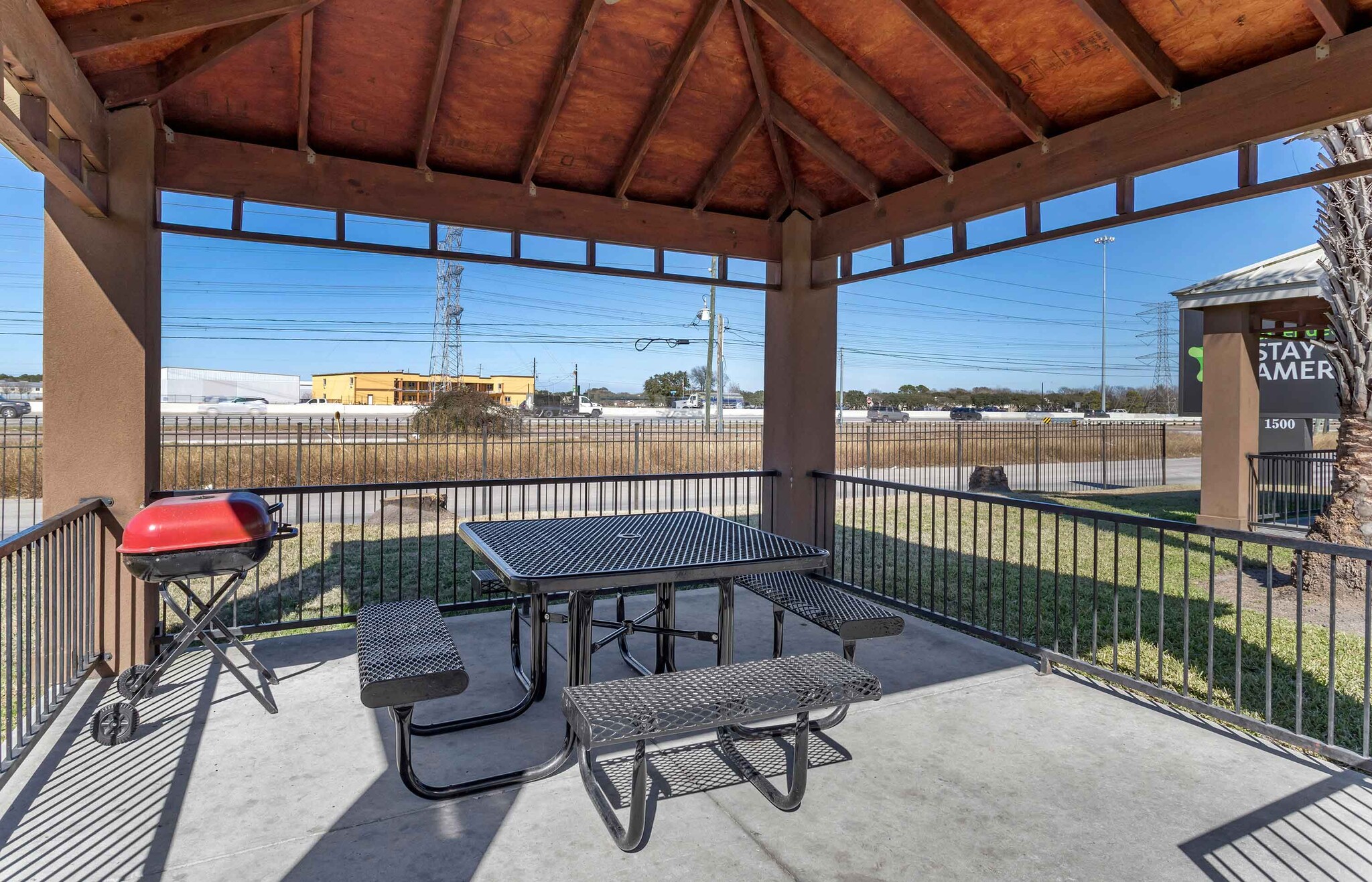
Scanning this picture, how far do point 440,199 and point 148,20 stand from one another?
6.16ft

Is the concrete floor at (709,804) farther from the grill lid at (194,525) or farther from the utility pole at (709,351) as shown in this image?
the utility pole at (709,351)

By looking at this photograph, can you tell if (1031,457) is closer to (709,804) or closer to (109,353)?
(709,804)

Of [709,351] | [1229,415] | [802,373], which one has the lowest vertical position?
[1229,415]

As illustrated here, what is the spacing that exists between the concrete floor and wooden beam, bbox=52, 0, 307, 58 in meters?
3.01

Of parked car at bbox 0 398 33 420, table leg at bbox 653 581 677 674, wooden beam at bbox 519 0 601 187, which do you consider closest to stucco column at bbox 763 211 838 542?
wooden beam at bbox 519 0 601 187

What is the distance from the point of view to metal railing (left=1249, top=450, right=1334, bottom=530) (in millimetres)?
9055

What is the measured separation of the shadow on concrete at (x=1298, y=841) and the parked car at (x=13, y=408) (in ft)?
113

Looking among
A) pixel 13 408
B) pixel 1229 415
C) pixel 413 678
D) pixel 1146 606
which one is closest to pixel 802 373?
pixel 1146 606

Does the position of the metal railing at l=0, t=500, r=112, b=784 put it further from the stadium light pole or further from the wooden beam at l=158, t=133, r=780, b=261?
the stadium light pole

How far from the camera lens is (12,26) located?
2.60m

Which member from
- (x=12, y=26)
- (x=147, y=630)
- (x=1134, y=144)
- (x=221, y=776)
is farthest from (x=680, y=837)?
(x=1134, y=144)

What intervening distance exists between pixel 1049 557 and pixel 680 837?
6925 millimetres

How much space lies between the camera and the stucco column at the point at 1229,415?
29.8ft

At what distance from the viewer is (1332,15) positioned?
9.62ft
